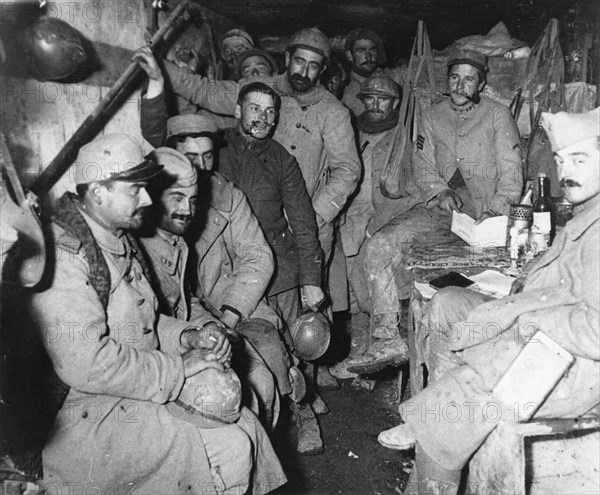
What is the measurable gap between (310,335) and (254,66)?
3.10 m

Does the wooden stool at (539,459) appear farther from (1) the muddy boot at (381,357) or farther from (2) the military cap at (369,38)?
(2) the military cap at (369,38)

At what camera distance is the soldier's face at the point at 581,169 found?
243 cm

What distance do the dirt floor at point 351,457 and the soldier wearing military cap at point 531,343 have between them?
1206 millimetres

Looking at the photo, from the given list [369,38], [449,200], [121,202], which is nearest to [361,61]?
[369,38]

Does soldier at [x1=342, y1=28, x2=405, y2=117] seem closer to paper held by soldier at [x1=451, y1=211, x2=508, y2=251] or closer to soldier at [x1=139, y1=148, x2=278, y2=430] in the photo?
paper held by soldier at [x1=451, y1=211, x2=508, y2=251]

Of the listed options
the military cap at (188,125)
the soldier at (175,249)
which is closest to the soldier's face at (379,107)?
the military cap at (188,125)

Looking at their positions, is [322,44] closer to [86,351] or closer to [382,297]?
[382,297]

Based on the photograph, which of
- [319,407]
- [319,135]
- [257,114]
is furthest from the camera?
[319,135]

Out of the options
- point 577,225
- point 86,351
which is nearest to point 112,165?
point 86,351

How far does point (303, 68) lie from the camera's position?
4.96 metres

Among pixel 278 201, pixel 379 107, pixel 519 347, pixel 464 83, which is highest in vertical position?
pixel 464 83

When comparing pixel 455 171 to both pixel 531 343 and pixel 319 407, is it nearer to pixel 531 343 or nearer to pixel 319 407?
pixel 319 407

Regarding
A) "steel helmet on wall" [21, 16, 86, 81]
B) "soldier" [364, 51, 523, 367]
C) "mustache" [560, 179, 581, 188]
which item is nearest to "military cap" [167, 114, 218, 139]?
"steel helmet on wall" [21, 16, 86, 81]

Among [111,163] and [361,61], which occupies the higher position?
[361,61]
